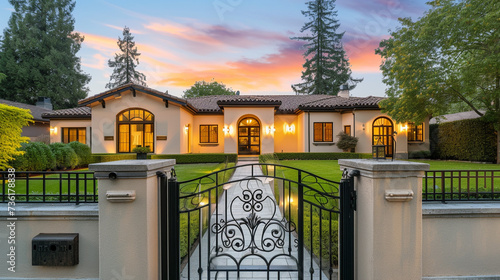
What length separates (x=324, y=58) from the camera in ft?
115

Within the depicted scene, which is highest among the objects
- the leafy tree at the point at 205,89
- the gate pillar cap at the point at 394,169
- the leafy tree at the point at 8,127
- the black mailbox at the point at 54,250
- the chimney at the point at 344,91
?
the leafy tree at the point at 205,89

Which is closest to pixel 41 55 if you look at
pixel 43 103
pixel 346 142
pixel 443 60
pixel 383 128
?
pixel 43 103

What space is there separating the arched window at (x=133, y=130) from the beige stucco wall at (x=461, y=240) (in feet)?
52.3

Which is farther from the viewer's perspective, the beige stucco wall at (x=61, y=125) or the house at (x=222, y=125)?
the beige stucco wall at (x=61, y=125)

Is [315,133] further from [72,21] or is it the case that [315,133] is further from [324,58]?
[72,21]

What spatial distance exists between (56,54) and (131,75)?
35.0ft

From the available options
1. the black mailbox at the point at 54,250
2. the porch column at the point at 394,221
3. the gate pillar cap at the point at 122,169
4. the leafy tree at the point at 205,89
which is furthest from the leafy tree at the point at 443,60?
the leafy tree at the point at 205,89

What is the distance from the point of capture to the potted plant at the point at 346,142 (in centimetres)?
1691

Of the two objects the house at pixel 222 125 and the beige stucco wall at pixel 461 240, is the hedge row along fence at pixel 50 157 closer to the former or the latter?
the house at pixel 222 125

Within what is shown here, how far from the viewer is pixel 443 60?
46.7 ft

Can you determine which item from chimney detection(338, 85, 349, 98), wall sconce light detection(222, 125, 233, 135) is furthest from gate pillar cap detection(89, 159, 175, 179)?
chimney detection(338, 85, 349, 98)

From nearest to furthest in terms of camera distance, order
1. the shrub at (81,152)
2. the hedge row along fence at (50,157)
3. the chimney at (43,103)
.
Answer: the hedge row along fence at (50,157)
the shrub at (81,152)
the chimney at (43,103)

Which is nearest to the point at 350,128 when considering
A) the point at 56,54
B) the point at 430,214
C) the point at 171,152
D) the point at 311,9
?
the point at 171,152

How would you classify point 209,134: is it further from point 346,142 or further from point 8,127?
point 8,127
